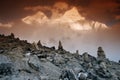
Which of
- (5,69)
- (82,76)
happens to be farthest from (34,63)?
(82,76)

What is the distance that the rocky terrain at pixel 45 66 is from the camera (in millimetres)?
120938

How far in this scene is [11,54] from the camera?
13825 centimetres

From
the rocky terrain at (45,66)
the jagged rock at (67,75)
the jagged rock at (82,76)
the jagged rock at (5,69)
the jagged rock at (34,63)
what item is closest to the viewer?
the jagged rock at (5,69)

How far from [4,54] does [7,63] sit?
14.3 meters

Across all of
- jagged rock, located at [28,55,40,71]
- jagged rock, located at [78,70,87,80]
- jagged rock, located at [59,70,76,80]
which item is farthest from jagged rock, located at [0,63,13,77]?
jagged rock, located at [78,70,87,80]

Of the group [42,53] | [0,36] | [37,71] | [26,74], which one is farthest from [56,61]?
[0,36]

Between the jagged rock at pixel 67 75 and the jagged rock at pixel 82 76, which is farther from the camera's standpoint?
the jagged rock at pixel 82 76

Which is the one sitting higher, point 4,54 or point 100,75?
point 4,54

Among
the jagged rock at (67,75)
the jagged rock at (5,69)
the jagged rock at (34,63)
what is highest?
the jagged rock at (34,63)

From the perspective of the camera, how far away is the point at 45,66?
139125mm

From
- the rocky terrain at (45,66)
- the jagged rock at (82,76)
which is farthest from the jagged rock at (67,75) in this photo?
the jagged rock at (82,76)

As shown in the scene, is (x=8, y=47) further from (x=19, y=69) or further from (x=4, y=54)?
(x=19, y=69)

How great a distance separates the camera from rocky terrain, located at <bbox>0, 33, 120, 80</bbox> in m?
121

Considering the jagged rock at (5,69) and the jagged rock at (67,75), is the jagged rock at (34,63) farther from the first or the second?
the jagged rock at (67,75)
